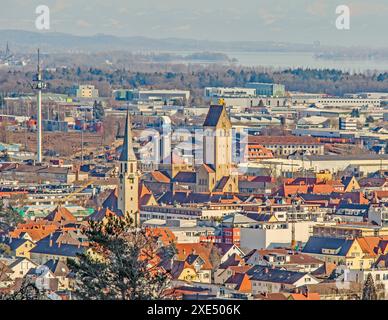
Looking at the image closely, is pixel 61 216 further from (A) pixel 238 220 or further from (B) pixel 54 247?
(B) pixel 54 247

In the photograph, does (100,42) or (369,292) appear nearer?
(369,292)

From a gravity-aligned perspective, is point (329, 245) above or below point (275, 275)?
below

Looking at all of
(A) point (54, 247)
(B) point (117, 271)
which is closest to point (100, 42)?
(A) point (54, 247)

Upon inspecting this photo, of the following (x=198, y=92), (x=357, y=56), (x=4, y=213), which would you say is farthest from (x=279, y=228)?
(x=198, y=92)

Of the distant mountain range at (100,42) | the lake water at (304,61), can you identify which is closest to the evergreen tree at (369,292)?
the distant mountain range at (100,42)

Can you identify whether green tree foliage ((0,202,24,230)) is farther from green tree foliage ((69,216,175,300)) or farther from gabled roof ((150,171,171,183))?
green tree foliage ((69,216,175,300))

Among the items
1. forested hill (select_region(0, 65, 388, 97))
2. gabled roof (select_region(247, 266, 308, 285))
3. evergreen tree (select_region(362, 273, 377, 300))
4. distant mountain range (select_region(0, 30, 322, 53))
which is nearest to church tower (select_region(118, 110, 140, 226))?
gabled roof (select_region(247, 266, 308, 285))

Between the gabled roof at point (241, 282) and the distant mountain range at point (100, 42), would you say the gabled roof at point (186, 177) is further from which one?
the gabled roof at point (241, 282)

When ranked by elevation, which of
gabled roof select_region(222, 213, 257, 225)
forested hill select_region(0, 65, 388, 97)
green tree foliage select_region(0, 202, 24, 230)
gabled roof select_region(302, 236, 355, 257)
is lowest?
green tree foliage select_region(0, 202, 24, 230)

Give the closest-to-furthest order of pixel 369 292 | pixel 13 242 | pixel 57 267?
1. pixel 369 292
2. pixel 57 267
3. pixel 13 242
